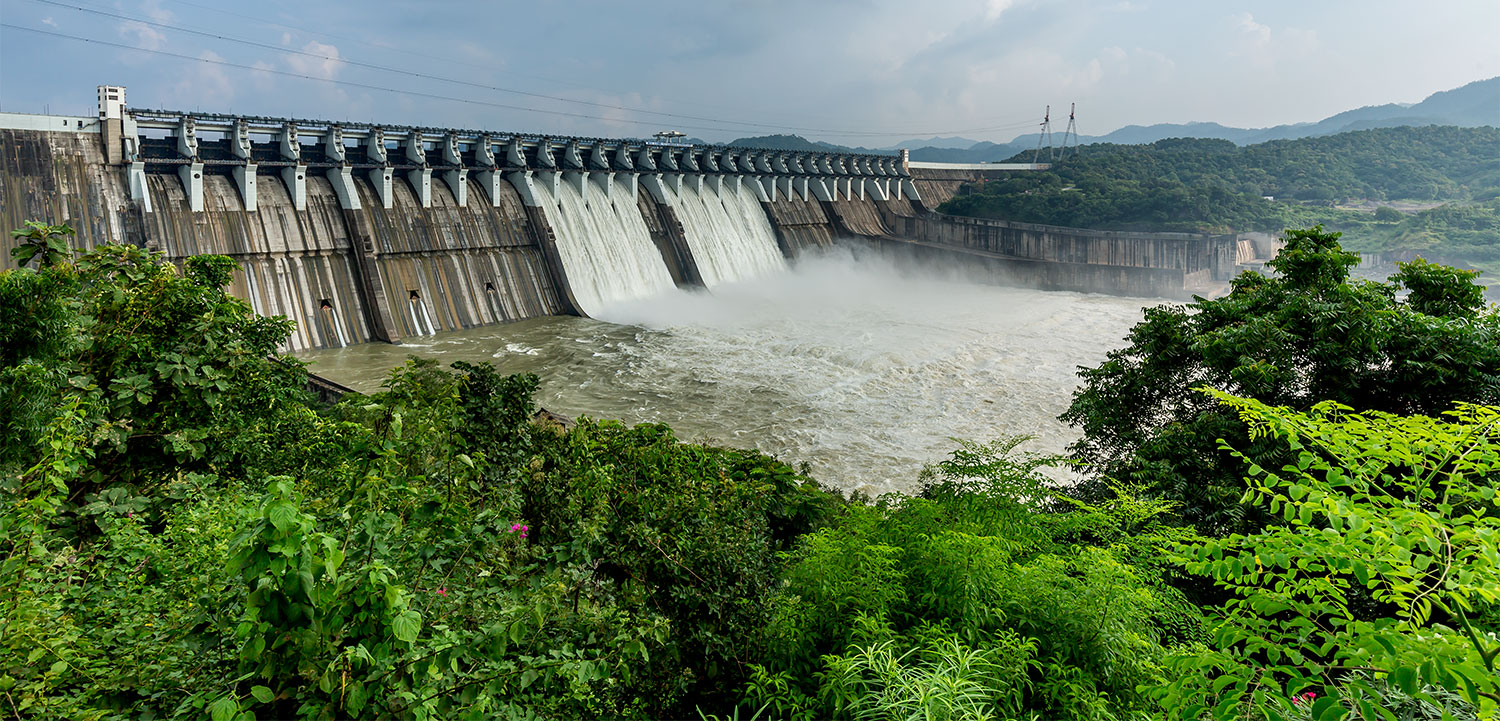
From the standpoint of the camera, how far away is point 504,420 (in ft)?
24.9

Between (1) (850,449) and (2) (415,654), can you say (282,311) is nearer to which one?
(1) (850,449)

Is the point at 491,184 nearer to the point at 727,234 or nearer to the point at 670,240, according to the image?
the point at 670,240

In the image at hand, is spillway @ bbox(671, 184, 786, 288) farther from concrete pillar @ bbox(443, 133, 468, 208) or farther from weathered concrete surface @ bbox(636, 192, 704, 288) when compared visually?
concrete pillar @ bbox(443, 133, 468, 208)

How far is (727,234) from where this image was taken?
35969mm

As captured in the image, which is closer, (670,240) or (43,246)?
(43,246)

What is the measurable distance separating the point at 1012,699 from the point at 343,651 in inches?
116

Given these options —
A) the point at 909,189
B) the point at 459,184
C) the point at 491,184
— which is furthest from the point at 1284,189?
the point at 459,184

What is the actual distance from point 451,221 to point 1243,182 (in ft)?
220

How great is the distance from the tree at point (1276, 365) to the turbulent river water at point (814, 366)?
17.9 feet

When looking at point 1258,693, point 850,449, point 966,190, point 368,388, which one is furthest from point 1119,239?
point 1258,693

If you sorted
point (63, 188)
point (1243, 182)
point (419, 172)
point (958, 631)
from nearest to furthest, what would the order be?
point (958, 631) < point (63, 188) < point (419, 172) < point (1243, 182)

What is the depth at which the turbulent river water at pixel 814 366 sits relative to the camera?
57.0ft

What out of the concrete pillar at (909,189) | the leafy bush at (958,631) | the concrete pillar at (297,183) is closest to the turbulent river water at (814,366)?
the concrete pillar at (297,183)

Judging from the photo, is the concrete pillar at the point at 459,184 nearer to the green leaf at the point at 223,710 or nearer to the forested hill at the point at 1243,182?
the green leaf at the point at 223,710
